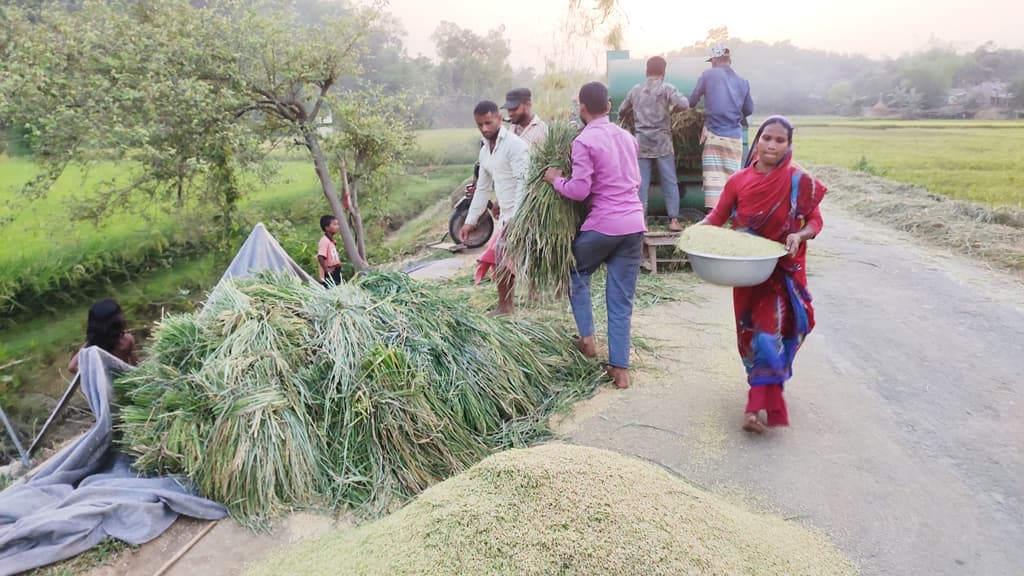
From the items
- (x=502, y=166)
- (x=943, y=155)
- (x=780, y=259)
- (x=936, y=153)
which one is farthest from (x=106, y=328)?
(x=936, y=153)

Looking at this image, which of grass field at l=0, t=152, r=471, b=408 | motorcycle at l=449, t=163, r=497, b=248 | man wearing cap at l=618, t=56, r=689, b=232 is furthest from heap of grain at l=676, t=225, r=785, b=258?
motorcycle at l=449, t=163, r=497, b=248

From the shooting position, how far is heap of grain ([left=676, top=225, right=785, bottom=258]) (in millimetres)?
2342

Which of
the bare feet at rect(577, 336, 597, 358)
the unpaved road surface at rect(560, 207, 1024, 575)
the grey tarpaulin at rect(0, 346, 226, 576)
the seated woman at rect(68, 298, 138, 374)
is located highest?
the seated woman at rect(68, 298, 138, 374)

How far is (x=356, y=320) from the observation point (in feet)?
8.24

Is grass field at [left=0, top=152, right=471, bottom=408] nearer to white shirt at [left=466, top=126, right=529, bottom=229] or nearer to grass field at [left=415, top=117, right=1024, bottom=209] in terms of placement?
white shirt at [left=466, top=126, right=529, bottom=229]

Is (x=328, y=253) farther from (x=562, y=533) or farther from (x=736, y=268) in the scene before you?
(x=562, y=533)

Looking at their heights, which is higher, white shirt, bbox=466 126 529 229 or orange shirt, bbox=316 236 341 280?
white shirt, bbox=466 126 529 229

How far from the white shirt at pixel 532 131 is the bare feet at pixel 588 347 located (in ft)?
3.75

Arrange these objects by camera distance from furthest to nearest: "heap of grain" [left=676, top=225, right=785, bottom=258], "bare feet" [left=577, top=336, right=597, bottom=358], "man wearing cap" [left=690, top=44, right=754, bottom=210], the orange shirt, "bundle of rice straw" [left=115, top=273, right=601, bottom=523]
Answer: "man wearing cap" [left=690, top=44, right=754, bottom=210] → the orange shirt → "bare feet" [left=577, top=336, right=597, bottom=358] → "heap of grain" [left=676, top=225, right=785, bottom=258] → "bundle of rice straw" [left=115, top=273, right=601, bottom=523]

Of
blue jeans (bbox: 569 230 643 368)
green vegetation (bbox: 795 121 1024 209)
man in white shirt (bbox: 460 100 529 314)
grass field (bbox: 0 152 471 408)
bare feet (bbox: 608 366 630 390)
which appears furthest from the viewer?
green vegetation (bbox: 795 121 1024 209)

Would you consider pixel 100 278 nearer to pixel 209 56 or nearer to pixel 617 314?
pixel 209 56

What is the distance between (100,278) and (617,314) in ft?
23.0

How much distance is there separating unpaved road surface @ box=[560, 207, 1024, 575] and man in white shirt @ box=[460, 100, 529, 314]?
91 cm

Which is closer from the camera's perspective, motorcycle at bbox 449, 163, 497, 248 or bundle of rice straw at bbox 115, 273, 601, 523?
bundle of rice straw at bbox 115, 273, 601, 523
